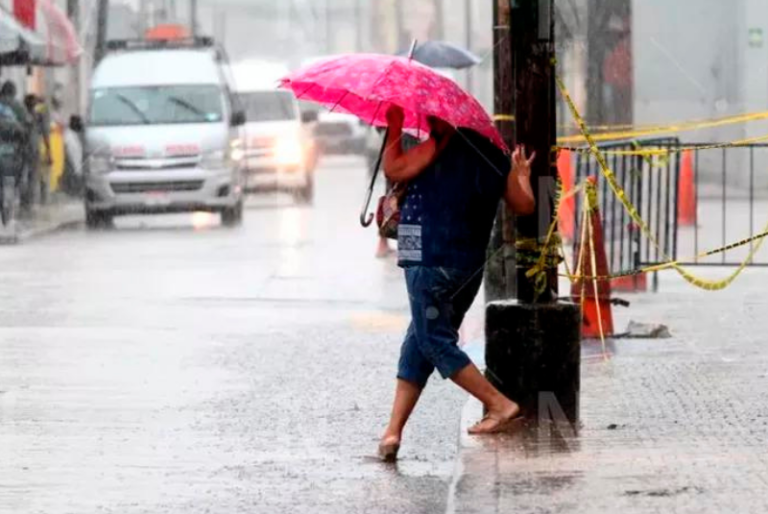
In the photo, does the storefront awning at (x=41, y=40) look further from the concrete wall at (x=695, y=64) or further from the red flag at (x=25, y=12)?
the concrete wall at (x=695, y=64)

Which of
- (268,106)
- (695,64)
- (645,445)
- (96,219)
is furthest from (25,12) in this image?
(645,445)

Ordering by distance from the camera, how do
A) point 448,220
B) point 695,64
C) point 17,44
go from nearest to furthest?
point 448,220
point 17,44
point 695,64

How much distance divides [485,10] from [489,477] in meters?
55.8

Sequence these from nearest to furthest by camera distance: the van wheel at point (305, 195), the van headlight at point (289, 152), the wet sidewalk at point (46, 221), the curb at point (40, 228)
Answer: the curb at point (40, 228) < the wet sidewalk at point (46, 221) < the van headlight at point (289, 152) < the van wheel at point (305, 195)

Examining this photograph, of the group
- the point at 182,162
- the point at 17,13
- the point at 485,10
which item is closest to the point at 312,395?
the point at 182,162

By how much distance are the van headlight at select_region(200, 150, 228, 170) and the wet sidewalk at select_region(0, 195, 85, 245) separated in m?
2.23

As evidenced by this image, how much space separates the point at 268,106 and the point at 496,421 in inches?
1073

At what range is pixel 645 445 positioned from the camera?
8.77 m

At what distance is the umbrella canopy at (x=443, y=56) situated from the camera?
2266 centimetres

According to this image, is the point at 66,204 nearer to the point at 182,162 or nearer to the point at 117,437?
the point at 182,162

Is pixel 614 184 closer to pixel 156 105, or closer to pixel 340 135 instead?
pixel 156 105

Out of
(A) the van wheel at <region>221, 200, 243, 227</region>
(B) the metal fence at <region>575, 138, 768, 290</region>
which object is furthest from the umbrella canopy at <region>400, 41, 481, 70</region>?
(A) the van wheel at <region>221, 200, 243, 227</region>

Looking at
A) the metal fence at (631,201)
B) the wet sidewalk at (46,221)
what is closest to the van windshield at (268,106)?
the wet sidewalk at (46,221)

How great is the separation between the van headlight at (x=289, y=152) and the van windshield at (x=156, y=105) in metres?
5.05
